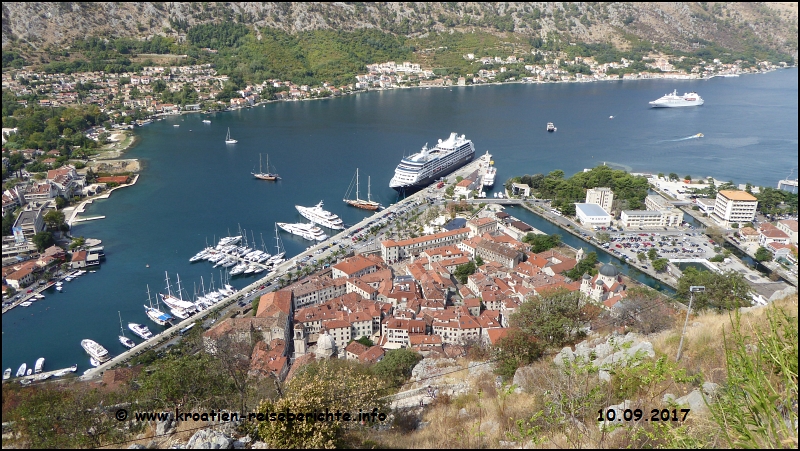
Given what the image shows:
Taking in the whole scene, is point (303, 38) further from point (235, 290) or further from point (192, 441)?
point (192, 441)

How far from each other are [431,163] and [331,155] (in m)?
5.38

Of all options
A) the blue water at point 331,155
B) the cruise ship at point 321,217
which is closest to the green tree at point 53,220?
the blue water at point 331,155

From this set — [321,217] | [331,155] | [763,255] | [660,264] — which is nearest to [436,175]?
[331,155]

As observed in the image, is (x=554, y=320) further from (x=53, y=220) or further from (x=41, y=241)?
(x=53, y=220)

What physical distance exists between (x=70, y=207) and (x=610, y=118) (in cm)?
2813

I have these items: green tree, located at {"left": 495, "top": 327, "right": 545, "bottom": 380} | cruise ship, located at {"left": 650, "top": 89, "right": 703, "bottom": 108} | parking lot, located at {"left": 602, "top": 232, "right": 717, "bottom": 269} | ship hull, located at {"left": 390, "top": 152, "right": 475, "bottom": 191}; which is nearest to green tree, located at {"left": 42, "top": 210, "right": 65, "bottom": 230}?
ship hull, located at {"left": 390, "top": 152, "right": 475, "bottom": 191}

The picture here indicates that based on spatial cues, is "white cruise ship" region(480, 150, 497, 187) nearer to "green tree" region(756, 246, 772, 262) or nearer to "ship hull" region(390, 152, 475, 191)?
"ship hull" region(390, 152, 475, 191)

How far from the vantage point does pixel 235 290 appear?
12.0 metres

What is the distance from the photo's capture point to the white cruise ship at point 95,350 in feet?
30.5

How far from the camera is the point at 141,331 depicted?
10.2 m

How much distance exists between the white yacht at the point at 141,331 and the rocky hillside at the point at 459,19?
35.8 m

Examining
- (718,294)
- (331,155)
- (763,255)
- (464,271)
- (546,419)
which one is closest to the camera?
(546,419)

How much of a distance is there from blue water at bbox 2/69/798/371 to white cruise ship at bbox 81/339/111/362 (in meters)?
0.18

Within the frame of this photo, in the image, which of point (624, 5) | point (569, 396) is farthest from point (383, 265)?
point (624, 5)
